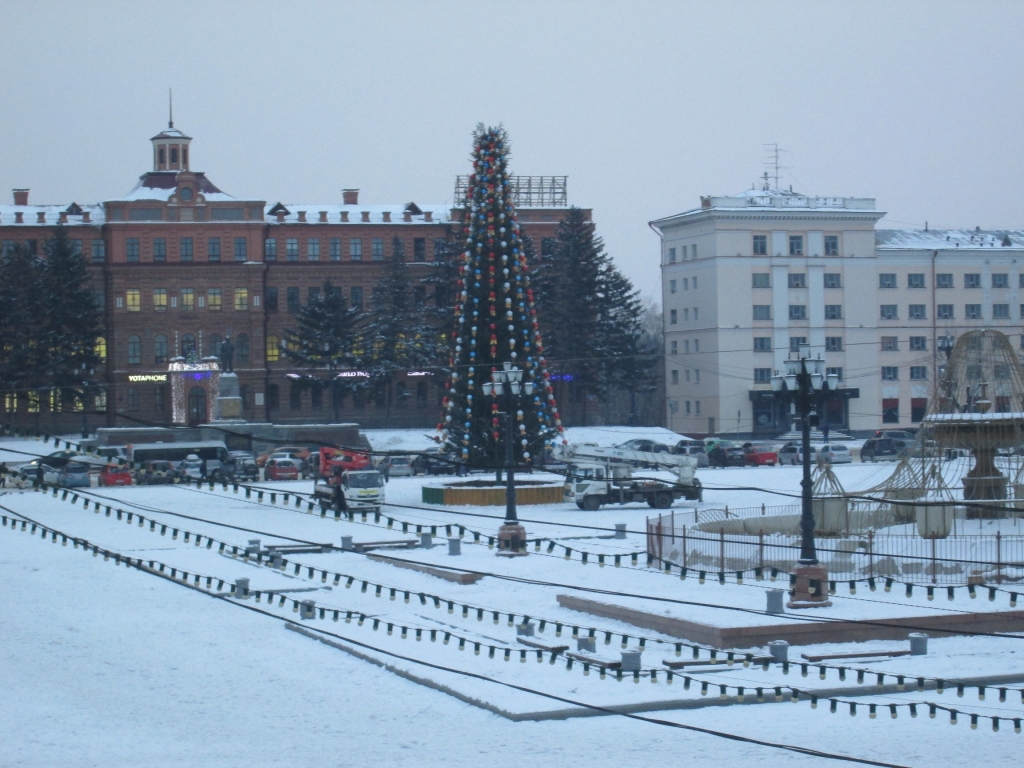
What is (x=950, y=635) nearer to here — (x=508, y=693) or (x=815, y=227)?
(x=508, y=693)

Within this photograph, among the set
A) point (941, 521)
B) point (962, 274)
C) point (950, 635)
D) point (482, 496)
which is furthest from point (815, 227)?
point (950, 635)

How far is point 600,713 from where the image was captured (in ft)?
57.4

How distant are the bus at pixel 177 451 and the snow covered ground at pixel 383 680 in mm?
28393

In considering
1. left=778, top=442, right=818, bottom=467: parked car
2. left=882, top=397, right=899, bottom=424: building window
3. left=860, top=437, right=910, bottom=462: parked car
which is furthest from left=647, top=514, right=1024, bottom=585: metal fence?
left=882, top=397, right=899, bottom=424: building window

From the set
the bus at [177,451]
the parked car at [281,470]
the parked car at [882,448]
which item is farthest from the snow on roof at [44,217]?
the parked car at [882,448]

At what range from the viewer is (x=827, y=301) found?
Answer: 79500mm

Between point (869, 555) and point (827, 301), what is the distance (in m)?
57.4

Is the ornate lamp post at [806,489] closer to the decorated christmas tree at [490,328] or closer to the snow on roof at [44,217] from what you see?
the decorated christmas tree at [490,328]

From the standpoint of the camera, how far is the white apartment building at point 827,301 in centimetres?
7844

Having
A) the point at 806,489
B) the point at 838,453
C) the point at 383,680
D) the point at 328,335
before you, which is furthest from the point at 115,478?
the point at 806,489

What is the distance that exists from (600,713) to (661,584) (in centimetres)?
838

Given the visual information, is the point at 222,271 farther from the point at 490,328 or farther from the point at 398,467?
the point at 490,328

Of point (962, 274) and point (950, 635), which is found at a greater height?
point (962, 274)

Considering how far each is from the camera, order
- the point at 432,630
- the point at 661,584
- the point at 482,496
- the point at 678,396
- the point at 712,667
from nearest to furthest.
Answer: the point at 712,667
the point at 432,630
the point at 661,584
the point at 482,496
the point at 678,396
